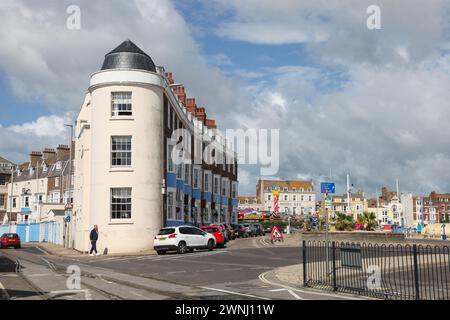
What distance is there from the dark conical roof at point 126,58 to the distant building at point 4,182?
6033cm

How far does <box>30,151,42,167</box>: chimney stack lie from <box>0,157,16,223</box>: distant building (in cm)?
596

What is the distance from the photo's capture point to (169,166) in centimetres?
3834

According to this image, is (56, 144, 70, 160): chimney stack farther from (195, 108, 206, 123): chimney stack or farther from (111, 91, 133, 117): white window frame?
(111, 91, 133, 117): white window frame

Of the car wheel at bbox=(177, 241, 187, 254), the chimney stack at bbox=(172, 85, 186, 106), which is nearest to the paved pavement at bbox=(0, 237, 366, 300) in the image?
the car wheel at bbox=(177, 241, 187, 254)

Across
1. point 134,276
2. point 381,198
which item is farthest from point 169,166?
point 381,198

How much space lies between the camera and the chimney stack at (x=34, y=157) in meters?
93.8

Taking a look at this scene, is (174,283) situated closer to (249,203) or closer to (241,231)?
(241,231)

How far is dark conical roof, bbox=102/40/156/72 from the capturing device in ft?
114

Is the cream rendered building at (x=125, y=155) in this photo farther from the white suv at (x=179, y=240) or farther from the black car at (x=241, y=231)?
the black car at (x=241, y=231)

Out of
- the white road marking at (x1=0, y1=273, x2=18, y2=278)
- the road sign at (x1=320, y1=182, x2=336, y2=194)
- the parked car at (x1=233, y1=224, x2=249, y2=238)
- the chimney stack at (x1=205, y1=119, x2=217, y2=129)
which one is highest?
the chimney stack at (x1=205, y1=119, x2=217, y2=129)

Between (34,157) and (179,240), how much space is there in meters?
71.3
